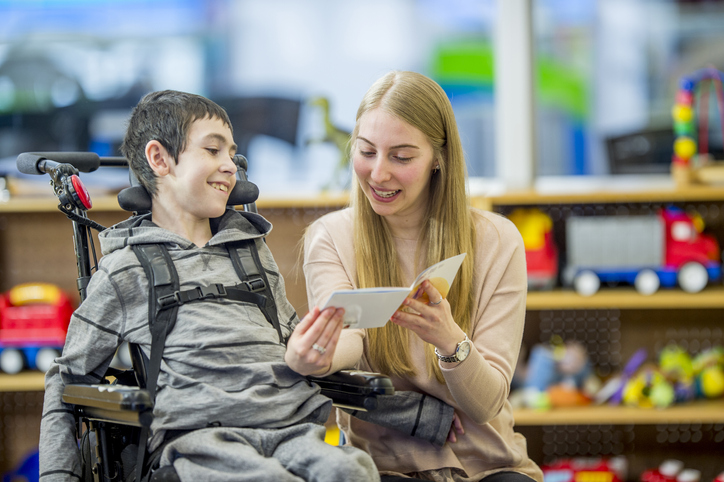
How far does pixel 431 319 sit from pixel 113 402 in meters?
0.57

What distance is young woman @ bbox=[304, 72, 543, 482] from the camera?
149 cm

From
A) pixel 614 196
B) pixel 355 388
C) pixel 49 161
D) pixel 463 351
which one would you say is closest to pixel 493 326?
pixel 463 351

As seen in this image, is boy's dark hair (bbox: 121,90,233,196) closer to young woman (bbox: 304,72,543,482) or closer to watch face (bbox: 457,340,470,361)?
young woman (bbox: 304,72,543,482)

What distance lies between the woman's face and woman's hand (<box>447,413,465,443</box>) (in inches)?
18.5

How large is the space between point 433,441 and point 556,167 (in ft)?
6.71

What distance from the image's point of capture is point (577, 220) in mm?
2742

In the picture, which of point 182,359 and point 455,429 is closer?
point 182,359

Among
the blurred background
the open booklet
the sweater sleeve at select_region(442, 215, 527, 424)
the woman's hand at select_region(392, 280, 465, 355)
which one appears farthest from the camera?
the blurred background

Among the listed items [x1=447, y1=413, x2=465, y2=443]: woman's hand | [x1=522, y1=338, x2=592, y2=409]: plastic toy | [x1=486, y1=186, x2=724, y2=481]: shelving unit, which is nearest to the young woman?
[x1=447, y1=413, x2=465, y2=443]: woman's hand

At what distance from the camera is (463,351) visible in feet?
4.42

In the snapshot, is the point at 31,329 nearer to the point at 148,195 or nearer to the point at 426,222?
the point at 148,195

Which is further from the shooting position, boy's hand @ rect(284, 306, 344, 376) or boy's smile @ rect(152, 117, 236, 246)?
boy's smile @ rect(152, 117, 236, 246)

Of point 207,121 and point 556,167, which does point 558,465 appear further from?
point 207,121

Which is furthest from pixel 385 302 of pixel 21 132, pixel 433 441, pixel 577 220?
pixel 21 132
